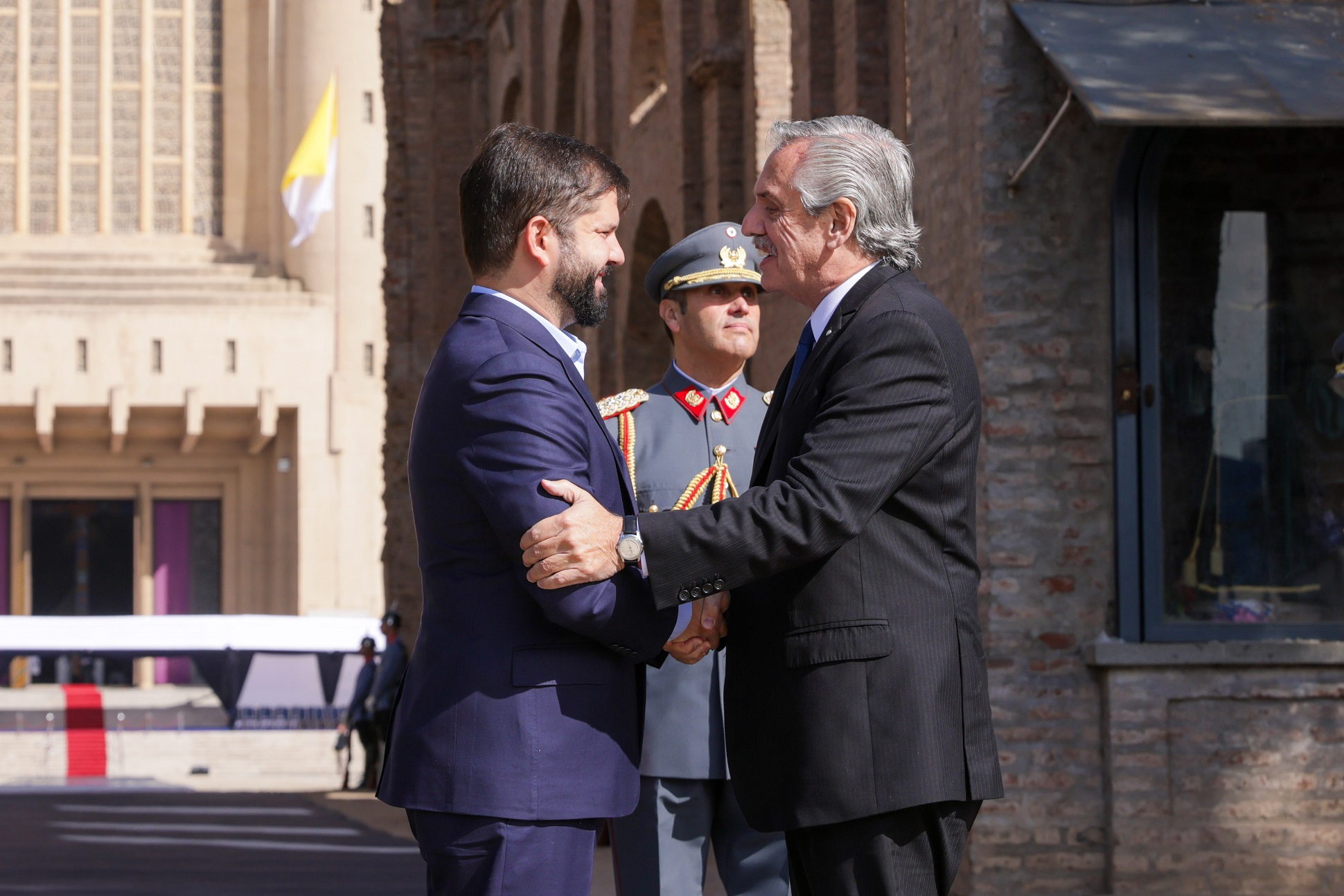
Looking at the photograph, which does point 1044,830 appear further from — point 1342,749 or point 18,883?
point 18,883

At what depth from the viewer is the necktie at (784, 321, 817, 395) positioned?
350 cm

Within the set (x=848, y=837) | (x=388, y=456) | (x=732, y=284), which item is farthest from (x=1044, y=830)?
(x=388, y=456)

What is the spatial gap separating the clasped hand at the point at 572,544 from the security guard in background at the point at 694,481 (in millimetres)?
1066

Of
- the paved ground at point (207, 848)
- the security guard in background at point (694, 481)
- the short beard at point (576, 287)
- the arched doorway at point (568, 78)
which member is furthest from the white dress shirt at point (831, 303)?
the arched doorway at point (568, 78)

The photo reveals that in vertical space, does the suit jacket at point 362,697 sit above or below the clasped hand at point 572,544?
below

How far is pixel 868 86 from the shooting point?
37.9ft

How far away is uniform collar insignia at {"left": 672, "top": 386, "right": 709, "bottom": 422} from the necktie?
1164 mm

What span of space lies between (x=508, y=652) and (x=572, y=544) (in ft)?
0.74

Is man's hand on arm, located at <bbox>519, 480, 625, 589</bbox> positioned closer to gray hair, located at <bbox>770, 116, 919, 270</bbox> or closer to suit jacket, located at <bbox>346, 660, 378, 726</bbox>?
gray hair, located at <bbox>770, 116, 919, 270</bbox>

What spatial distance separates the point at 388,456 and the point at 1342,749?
1822cm

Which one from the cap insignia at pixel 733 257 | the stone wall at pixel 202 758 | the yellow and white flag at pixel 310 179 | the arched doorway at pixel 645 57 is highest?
the yellow and white flag at pixel 310 179

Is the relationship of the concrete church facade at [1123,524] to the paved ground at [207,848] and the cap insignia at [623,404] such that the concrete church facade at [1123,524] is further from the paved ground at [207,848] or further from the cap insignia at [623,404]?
the cap insignia at [623,404]

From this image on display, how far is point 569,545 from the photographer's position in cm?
310

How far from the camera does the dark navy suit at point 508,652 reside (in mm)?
3139
